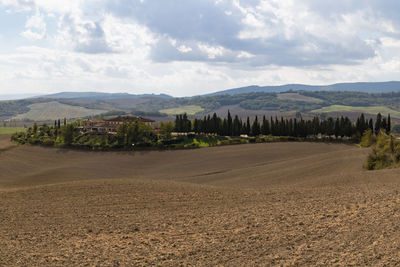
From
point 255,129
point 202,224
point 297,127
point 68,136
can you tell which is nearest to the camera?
point 202,224

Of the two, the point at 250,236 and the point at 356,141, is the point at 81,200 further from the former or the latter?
the point at 356,141

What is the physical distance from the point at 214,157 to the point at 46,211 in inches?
2012

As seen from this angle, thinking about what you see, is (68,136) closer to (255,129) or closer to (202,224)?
(255,129)

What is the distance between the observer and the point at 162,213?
2667 centimetres

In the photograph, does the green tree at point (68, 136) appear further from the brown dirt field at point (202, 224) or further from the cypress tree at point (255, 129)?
the brown dirt field at point (202, 224)

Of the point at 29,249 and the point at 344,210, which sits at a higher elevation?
the point at 344,210

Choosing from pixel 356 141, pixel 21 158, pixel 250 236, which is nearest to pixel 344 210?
pixel 250 236

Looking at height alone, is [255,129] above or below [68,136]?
above

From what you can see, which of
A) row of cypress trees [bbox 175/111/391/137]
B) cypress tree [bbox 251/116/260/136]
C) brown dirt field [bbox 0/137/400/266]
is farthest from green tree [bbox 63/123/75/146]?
brown dirt field [bbox 0/137/400/266]

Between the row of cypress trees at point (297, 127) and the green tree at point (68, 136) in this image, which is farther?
the row of cypress trees at point (297, 127)

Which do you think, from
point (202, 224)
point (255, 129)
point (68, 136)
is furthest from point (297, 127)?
point (202, 224)

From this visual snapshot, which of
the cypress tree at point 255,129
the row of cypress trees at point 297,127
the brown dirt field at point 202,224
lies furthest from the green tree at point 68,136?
the brown dirt field at point 202,224

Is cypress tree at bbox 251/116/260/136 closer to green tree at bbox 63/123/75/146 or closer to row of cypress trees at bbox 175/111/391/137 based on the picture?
row of cypress trees at bbox 175/111/391/137

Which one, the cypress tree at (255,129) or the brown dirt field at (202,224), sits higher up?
the cypress tree at (255,129)
